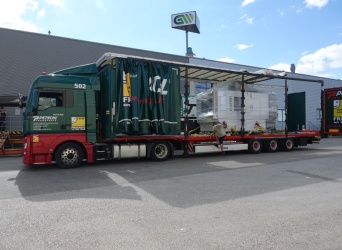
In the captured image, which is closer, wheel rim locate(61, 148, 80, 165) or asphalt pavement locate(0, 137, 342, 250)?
asphalt pavement locate(0, 137, 342, 250)

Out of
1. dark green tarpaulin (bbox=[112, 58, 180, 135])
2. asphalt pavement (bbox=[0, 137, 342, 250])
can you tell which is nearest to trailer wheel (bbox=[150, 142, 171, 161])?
dark green tarpaulin (bbox=[112, 58, 180, 135])

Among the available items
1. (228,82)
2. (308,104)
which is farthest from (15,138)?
(308,104)

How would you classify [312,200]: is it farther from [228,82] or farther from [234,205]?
[228,82]

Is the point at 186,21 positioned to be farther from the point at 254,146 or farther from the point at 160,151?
the point at 160,151

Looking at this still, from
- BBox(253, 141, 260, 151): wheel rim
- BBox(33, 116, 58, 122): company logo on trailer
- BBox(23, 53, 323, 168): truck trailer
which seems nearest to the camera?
BBox(33, 116, 58, 122): company logo on trailer

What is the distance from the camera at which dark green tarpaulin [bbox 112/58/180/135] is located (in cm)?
1030

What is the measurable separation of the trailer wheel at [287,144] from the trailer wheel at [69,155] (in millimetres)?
10069

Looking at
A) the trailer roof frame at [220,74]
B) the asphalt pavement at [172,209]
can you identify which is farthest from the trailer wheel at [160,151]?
the trailer roof frame at [220,74]

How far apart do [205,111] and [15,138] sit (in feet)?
32.7

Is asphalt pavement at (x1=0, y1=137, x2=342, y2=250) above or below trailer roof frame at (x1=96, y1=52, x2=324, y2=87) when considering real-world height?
below

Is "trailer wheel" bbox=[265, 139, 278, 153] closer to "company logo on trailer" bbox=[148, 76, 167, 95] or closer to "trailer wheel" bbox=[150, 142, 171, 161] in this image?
"trailer wheel" bbox=[150, 142, 171, 161]

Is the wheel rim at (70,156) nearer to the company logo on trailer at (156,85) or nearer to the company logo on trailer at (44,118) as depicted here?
the company logo on trailer at (44,118)

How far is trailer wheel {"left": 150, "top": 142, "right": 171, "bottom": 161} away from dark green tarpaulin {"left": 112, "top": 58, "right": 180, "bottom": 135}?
472 mm

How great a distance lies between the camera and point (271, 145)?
47.6 ft
